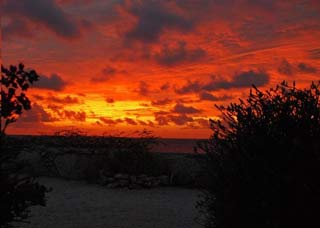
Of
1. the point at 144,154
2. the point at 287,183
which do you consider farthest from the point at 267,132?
the point at 144,154

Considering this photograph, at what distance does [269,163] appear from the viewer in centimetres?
598

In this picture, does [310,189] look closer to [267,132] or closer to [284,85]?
[267,132]

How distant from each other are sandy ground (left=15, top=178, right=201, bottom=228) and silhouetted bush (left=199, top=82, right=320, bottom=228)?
3864mm

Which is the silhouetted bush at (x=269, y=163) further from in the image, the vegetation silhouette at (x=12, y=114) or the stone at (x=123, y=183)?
the stone at (x=123, y=183)

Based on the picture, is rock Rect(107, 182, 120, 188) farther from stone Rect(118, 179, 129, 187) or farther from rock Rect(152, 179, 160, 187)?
rock Rect(152, 179, 160, 187)

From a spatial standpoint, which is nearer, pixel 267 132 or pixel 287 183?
pixel 287 183

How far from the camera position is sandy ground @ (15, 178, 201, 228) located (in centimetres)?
1079

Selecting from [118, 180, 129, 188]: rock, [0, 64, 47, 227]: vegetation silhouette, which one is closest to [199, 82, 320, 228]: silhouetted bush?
[0, 64, 47, 227]: vegetation silhouette

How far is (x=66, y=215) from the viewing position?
38.2 feet

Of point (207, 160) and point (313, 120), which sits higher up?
point (313, 120)

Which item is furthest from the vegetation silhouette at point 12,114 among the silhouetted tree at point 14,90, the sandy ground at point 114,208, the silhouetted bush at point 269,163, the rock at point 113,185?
the rock at point 113,185

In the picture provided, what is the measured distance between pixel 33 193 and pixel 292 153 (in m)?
3.28

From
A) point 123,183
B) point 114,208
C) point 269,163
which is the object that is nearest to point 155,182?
point 123,183

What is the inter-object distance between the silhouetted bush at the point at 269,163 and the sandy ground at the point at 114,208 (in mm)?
3864
